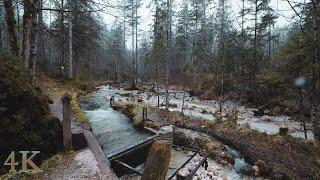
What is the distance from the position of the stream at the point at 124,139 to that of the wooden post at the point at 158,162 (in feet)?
16.9

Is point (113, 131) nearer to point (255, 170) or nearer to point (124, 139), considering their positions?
point (124, 139)

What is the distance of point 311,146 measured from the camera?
886 centimetres

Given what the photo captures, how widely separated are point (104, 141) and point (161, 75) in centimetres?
3336

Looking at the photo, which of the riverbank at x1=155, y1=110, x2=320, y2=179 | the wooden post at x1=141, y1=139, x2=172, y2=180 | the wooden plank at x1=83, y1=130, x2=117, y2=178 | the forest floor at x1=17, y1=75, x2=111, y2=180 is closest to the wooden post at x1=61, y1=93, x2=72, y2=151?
the forest floor at x1=17, y1=75, x2=111, y2=180

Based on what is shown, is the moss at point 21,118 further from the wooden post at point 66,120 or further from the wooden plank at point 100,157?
the wooden plank at point 100,157

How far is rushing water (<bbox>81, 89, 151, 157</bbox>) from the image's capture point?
9.55 metres

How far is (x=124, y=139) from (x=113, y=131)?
3.59 feet

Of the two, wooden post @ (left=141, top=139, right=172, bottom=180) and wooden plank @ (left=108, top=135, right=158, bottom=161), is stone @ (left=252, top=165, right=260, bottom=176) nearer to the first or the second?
wooden plank @ (left=108, top=135, right=158, bottom=161)

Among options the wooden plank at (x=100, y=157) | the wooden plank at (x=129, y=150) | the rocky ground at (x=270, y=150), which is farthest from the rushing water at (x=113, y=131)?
the rocky ground at (x=270, y=150)

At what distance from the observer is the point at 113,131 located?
11219 millimetres

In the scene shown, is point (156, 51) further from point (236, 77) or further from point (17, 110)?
point (17, 110)

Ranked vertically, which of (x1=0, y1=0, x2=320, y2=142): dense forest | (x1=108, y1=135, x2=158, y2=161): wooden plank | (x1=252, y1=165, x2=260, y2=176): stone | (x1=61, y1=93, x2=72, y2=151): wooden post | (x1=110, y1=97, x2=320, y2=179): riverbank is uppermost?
(x1=0, y1=0, x2=320, y2=142): dense forest

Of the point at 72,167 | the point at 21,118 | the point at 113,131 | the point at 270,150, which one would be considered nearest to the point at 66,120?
the point at 21,118

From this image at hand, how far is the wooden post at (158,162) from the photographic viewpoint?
7.68 ft
